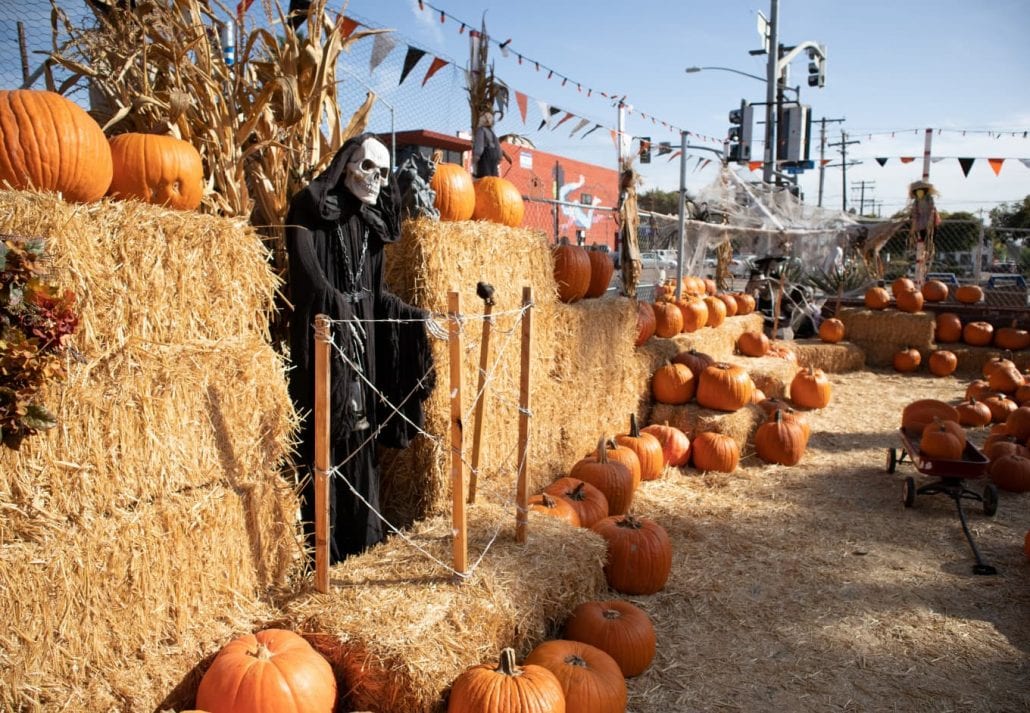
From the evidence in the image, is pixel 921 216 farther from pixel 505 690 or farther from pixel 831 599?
pixel 505 690

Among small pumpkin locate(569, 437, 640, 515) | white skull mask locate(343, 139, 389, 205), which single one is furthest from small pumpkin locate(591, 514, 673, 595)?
white skull mask locate(343, 139, 389, 205)

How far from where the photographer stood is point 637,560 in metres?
3.82

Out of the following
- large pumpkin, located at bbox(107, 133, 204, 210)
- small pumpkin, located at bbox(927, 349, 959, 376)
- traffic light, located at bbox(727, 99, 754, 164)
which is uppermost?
traffic light, located at bbox(727, 99, 754, 164)

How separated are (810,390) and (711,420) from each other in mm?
2379

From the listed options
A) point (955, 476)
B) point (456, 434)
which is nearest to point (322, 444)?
point (456, 434)

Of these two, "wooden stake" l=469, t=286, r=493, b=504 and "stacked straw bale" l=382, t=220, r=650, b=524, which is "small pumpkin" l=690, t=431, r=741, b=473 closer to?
"stacked straw bale" l=382, t=220, r=650, b=524

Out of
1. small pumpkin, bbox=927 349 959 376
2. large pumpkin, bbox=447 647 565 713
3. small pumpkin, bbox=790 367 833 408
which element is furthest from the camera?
small pumpkin, bbox=927 349 959 376

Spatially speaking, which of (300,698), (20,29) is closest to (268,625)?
(300,698)

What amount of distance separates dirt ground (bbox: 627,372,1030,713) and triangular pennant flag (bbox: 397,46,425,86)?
441 cm

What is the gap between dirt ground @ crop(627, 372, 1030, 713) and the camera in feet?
10.1

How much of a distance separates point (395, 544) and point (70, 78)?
8.36 feet

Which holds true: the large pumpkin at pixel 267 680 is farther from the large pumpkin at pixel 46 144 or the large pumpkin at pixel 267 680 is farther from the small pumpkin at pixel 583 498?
the small pumpkin at pixel 583 498

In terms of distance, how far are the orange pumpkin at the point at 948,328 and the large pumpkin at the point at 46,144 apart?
11.7 m

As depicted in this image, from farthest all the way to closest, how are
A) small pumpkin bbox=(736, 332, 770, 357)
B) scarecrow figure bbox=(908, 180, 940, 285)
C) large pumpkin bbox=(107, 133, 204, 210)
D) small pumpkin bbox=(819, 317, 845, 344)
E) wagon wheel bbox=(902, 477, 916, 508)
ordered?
scarecrow figure bbox=(908, 180, 940, 285) < small pumpkin bbox=(819, 317, 845, 344) < small pumpkin bbox=(736, 332, 770, 357) < wagon wheel bbox=(902, 477, 916, 508) < large pumpkin bbox=(107, 133, 204, 210)
